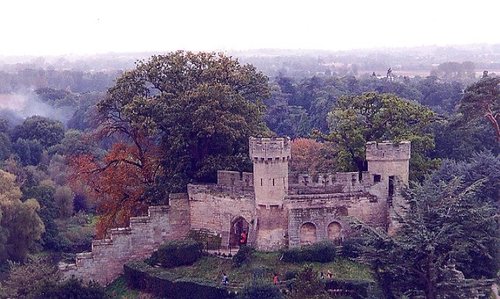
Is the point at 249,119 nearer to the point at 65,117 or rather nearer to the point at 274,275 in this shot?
the point at 274,275

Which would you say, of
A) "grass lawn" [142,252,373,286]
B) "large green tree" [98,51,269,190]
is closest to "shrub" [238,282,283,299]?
"grass lawn" [142,252,373,286]

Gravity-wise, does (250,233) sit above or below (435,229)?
below

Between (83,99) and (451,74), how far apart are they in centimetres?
10859

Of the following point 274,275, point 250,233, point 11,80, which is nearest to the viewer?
point 274,275

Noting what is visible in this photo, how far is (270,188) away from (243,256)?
3696mm

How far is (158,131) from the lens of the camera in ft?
139

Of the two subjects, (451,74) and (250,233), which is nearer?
(250,233)

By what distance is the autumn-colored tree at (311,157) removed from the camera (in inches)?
2036

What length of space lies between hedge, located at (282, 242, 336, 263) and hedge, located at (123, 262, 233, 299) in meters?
3.87

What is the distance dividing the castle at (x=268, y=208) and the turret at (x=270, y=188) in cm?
5

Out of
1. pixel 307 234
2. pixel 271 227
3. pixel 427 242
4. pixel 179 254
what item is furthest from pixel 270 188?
pixel 427 242

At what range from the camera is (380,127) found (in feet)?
145

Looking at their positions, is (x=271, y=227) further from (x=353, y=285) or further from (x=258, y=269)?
(x=353, y=285)

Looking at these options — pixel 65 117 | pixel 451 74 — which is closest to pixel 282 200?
pixel 65 117
